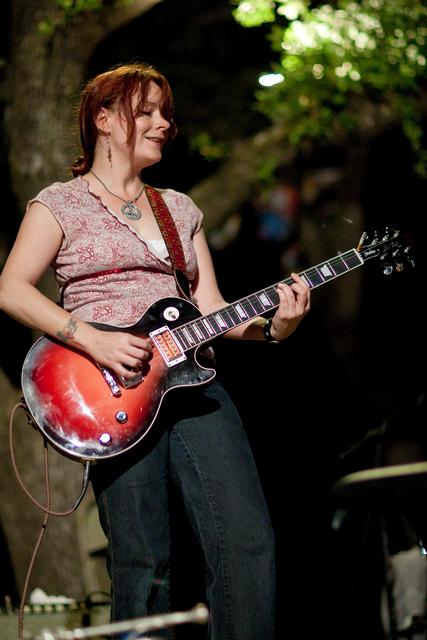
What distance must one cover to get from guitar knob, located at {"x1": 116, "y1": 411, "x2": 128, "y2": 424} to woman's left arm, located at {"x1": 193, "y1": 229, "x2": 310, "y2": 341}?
0.59 meters

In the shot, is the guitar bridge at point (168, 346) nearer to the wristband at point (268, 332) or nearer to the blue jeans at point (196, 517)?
the blue jeans at point (196, 517)

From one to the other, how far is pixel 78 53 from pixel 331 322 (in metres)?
2.60

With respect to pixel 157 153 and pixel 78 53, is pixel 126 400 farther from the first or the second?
pixel 78 53

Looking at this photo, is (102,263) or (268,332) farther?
(268,332)

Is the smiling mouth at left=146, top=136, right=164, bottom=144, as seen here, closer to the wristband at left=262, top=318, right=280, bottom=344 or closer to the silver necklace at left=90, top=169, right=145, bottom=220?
the silver necklace at left=90, top=169, right=145, bottom=220

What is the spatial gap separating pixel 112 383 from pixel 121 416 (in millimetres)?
121

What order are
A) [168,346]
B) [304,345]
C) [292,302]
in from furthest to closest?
[304,345]
[292,302]
[168,346]

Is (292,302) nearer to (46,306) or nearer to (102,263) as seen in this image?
(102,263)

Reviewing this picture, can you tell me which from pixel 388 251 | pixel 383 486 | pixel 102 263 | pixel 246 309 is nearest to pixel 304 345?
pixel 388 251

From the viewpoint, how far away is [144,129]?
125 inches

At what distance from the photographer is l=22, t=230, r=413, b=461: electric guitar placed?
9.21 feet

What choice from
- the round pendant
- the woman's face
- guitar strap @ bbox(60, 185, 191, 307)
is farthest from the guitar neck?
the woman's face

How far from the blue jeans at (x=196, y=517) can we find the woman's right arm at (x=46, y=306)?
0.29m

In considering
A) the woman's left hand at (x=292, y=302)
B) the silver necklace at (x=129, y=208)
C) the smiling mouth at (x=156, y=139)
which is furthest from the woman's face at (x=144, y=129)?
the woman's left hand at (x=292, y=302)
